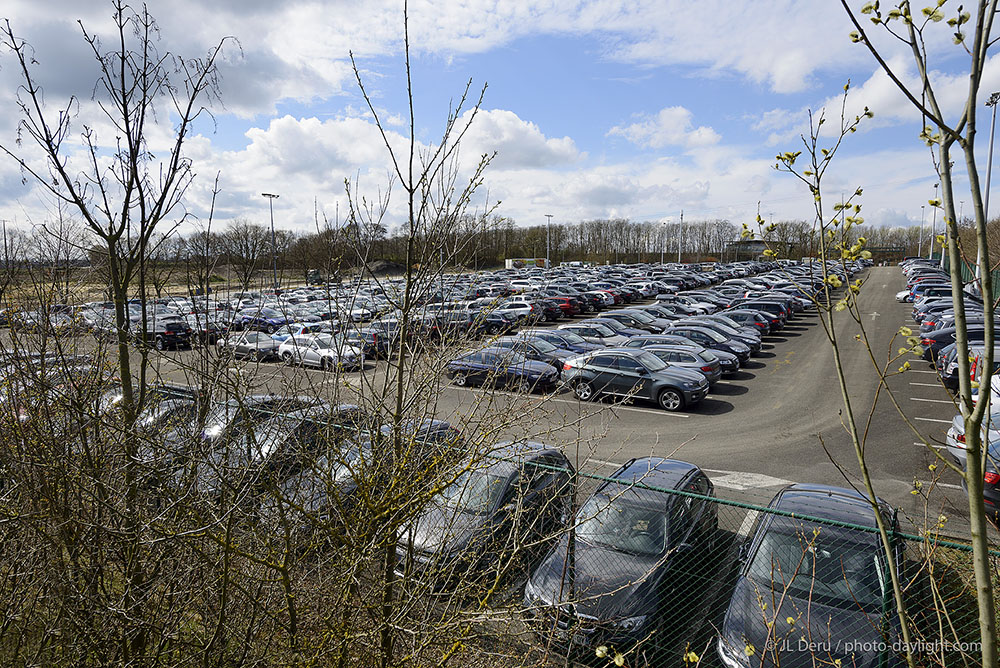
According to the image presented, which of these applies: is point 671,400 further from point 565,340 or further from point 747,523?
point 747,523

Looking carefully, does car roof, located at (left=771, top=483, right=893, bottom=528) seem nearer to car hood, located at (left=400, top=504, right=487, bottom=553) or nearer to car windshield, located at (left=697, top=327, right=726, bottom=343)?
car hood, located at (left=400, top=504, right=487, bottom=553)

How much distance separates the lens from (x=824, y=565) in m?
5.50

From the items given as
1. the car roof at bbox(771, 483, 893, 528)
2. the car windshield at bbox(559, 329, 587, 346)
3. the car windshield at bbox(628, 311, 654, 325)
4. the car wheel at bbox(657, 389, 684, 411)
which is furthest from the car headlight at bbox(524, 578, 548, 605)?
the car windshield at bbox(628, 311, 654, 325)

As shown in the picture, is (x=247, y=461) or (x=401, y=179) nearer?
(x=401, y=179)

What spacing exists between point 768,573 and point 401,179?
502 centimetres

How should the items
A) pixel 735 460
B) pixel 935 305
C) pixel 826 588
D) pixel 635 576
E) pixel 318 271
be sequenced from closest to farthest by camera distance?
pixel 318 271 → pixel 826 588 → pixel 635 576 → pixel 735 460 → pixel 935 305

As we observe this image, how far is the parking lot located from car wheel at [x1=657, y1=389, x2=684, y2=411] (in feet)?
0.67

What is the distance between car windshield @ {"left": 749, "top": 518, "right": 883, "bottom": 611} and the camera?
17.1ft

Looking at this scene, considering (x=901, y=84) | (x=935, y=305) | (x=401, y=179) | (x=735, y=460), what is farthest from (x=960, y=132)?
(x=935, y=305)

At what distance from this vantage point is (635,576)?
5.82 meters

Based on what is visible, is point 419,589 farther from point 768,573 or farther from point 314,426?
point 768,573

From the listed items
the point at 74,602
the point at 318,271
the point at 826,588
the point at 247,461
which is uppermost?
the point at 318,271

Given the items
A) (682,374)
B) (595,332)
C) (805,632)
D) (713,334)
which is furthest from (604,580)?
(595,332)

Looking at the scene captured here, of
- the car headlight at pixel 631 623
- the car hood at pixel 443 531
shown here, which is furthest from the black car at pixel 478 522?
the car headlight at pixel 631 623
